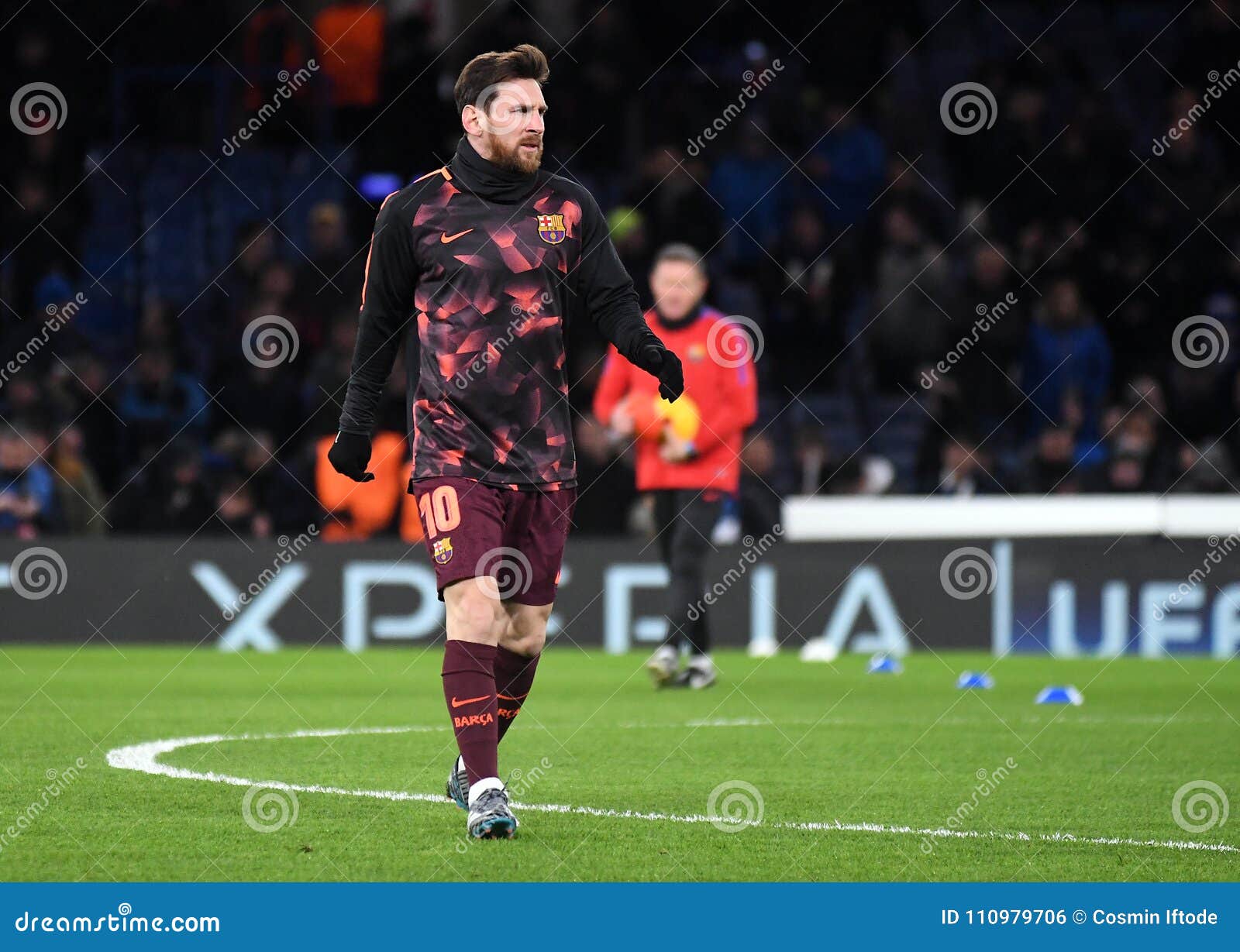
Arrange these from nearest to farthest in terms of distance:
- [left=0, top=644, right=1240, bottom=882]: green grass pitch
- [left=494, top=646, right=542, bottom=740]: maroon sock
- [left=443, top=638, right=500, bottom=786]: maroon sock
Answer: [left=0, top=644, right=1240, bottom=882]: green grass pitch
[left=443, top=638, right=500, bottom=786]: maroon sock
[left=494, top=646, right=542, bottom=740]: maroon sock

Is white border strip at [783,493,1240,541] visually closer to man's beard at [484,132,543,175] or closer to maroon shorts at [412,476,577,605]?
maroon shorts at [412,476,577,605]

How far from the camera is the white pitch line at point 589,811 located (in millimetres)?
5789

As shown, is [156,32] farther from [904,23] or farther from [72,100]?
[904,23]

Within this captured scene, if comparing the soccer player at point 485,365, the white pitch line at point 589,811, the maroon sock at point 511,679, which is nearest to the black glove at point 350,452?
the soccer player at point 485,365

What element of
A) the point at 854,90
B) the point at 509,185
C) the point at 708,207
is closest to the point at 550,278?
the point at 509,185

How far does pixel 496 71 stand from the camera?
5.91 m

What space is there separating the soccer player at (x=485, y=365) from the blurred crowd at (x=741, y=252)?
9.00 metres

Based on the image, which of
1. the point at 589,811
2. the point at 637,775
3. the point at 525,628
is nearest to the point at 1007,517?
the point at 637,775

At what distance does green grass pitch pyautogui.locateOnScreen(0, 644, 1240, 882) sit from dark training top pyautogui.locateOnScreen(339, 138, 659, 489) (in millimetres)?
1062

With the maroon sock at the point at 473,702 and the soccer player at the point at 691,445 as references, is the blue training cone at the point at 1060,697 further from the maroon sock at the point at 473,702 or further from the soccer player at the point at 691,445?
the maroon sock at the point at 473,702

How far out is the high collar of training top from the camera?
5969 millimetres

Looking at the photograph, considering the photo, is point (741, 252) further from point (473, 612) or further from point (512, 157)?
point (473, 612)

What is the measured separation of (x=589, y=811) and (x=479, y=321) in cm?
148

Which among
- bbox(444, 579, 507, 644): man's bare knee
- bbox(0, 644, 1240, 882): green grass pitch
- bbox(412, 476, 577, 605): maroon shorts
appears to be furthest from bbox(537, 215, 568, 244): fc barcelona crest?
bbox(0, 644, 1240, 882): green grass pitch
